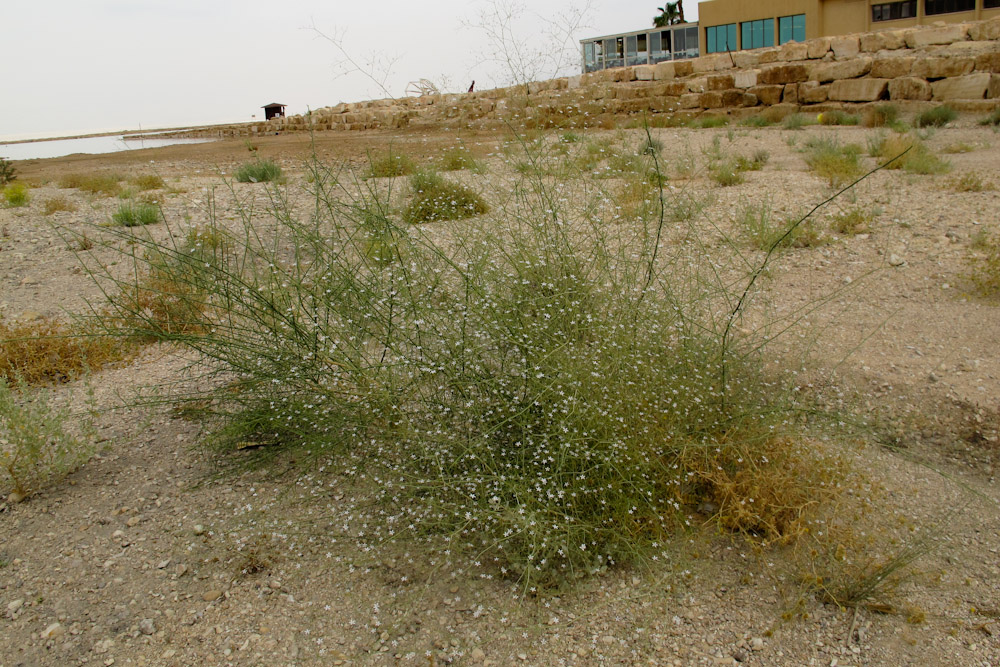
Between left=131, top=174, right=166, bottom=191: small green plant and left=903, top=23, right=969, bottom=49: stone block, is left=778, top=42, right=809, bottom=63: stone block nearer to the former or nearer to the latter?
left=903, top=23, right=969, bottom=49: stone block

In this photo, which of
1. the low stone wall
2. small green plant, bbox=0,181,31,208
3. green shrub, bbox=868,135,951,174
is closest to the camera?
green shrub, bbox=868,135,951,174

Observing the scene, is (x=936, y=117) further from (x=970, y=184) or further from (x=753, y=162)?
(x=970, y=184)

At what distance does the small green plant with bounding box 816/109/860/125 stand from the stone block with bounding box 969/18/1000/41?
3.88 m

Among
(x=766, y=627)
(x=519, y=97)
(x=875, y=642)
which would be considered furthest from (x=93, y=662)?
(x=519, y=97)

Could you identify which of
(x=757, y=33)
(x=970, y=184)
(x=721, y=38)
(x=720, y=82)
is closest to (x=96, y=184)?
(x=970, y=184)

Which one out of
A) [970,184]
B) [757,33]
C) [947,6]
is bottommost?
[970,184]

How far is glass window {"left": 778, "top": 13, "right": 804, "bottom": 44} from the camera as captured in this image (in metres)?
22.9

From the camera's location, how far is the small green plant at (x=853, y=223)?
5430mm

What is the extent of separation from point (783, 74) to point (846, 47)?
1434 mm

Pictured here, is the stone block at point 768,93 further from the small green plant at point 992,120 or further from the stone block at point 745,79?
the small green plant at point 992,120

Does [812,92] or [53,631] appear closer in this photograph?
[53,631]

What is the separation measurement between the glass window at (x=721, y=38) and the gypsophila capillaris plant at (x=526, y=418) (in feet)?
83.0

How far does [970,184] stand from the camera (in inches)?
244

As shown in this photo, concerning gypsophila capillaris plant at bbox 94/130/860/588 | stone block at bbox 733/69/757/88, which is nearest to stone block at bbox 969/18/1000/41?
stone block at bbox 733/69/757/88
